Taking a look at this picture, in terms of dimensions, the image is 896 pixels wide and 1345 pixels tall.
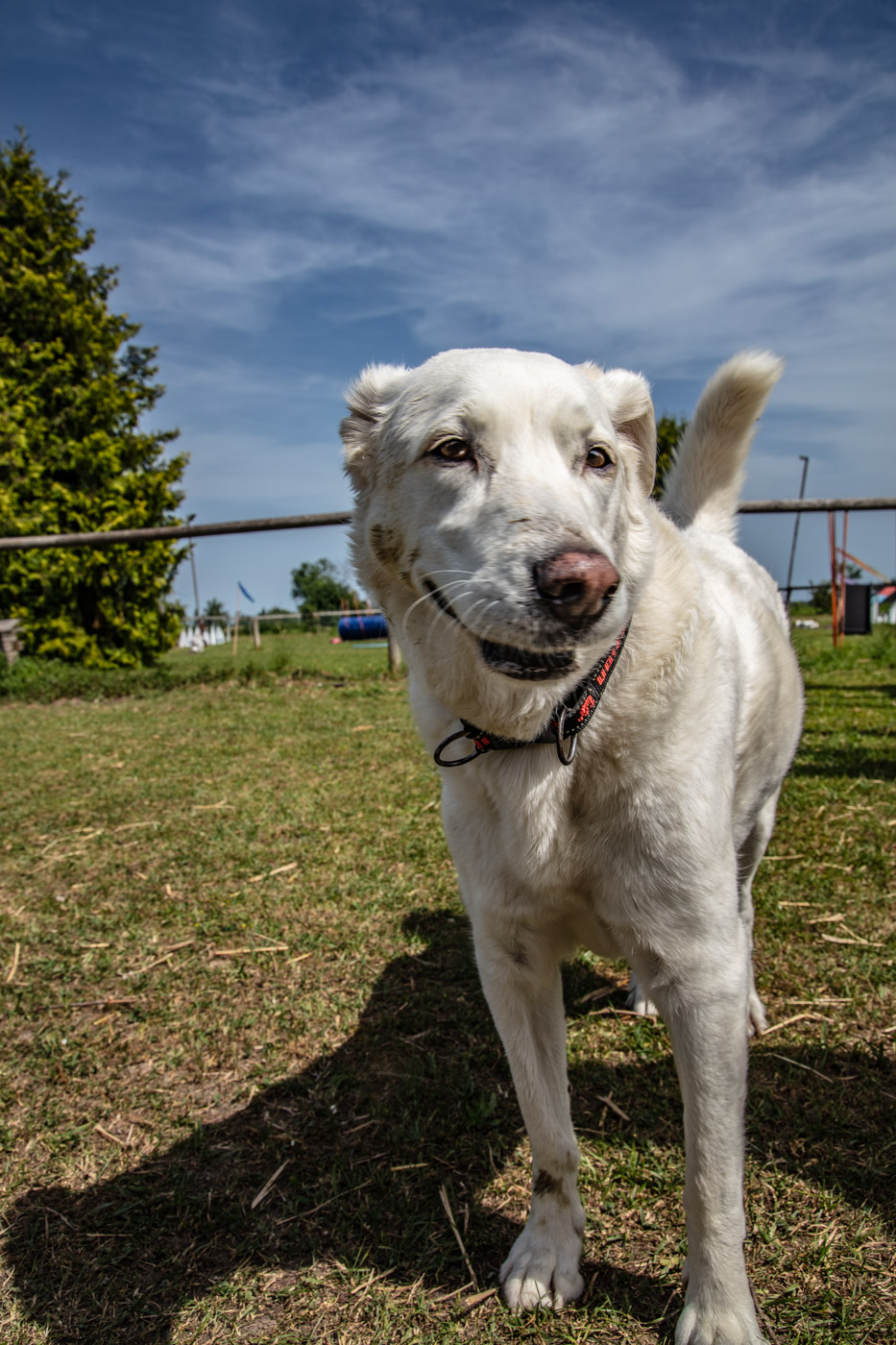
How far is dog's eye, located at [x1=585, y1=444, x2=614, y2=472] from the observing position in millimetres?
1627

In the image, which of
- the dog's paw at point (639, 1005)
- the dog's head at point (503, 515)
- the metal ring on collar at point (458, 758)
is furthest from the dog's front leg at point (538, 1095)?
the dog's paw at point (639, 1005)

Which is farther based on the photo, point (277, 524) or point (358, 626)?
point (358, 626)

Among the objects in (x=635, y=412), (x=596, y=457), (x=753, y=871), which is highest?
(x=635, y=412)

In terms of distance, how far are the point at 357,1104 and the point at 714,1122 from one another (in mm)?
1139

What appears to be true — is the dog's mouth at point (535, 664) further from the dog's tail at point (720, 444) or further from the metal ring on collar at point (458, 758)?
the dog's tail at point (720, 444)

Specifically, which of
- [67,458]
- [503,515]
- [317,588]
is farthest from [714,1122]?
[317,588]

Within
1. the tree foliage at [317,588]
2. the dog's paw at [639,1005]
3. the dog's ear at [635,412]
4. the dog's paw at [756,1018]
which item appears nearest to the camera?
the dog's ear at [635,412]

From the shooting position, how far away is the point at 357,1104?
2.20m

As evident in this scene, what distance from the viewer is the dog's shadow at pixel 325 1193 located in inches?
65.3

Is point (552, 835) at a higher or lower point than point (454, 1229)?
higher

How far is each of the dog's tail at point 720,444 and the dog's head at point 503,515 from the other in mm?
995

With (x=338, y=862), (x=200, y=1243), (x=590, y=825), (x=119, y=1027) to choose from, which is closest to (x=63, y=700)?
(x=338, y=862)

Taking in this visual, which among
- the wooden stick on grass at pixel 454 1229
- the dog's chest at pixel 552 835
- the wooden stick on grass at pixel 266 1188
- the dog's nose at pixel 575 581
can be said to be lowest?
the wooden stick on grass at pixel 266 1188

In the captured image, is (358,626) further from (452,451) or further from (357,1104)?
(452,451)
